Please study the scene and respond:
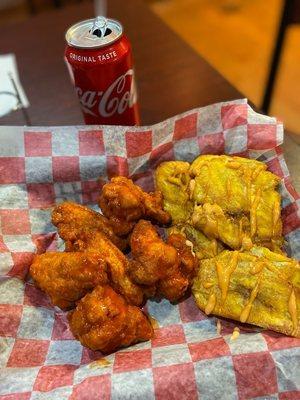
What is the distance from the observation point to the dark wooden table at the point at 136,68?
217 centimetres

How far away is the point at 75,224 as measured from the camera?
1564 millimetres

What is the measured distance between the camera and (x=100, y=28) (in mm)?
1674

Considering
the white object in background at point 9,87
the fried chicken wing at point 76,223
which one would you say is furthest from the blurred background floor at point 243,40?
the fried chicken wing at point 76,223

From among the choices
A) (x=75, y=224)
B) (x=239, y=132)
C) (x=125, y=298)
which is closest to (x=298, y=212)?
(x=239, y=132)

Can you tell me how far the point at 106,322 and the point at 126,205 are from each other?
41 centimetres

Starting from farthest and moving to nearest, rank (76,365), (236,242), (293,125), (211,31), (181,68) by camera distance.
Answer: (211,31) → (293,125) → (181,68) → (236,242) → (76,365)

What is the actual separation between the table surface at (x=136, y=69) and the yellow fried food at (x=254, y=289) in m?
0.41

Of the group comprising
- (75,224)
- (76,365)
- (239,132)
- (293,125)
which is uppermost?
(239,132)

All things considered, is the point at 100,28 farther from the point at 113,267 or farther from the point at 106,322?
the point at 106,322

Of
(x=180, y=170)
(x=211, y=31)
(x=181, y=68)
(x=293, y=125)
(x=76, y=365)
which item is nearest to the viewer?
(x=76, y=365)

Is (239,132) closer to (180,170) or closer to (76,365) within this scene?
(180,170)

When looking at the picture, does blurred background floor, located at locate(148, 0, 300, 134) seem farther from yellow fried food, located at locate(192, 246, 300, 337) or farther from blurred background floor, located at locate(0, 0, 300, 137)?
yellow fried food, located at locate(192, 246, 300, 337)

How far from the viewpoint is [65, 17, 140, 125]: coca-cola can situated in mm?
1613

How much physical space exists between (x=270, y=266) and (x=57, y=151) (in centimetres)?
88
